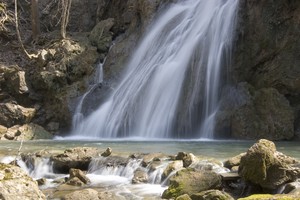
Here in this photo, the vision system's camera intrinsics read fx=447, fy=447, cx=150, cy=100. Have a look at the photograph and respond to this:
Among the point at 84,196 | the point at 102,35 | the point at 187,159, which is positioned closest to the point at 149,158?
the point at 187,159

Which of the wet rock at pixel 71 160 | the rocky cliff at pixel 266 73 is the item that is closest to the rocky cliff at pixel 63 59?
the rocky cliff at pixel 266 73

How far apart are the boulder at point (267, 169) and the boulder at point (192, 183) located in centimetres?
64

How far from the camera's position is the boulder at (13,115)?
19.9m

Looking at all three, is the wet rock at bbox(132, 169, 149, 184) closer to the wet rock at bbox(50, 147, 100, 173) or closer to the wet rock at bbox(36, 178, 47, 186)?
the wet rock at bbox(50, 147, 100, 173)

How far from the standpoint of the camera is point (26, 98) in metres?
21.5

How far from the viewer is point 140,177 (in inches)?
387

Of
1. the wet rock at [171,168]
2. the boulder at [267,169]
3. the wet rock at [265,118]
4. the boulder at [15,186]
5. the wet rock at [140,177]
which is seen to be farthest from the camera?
the wet rock at [265,118]

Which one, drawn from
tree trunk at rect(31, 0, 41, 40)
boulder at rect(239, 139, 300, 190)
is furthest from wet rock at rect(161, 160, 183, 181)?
tree trunk at rect(31, 0, 41, 40)

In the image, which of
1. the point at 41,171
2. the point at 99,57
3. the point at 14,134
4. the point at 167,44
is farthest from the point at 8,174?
the point at 99,57

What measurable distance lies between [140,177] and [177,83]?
32.0 feet

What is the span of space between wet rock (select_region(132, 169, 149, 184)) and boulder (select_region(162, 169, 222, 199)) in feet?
4.80

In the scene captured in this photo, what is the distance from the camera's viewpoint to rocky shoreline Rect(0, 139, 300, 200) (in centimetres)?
611

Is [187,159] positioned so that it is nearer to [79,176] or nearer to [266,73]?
[79,176]

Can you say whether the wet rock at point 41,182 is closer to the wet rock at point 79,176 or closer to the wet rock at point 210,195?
the wet rock at point 79,176
